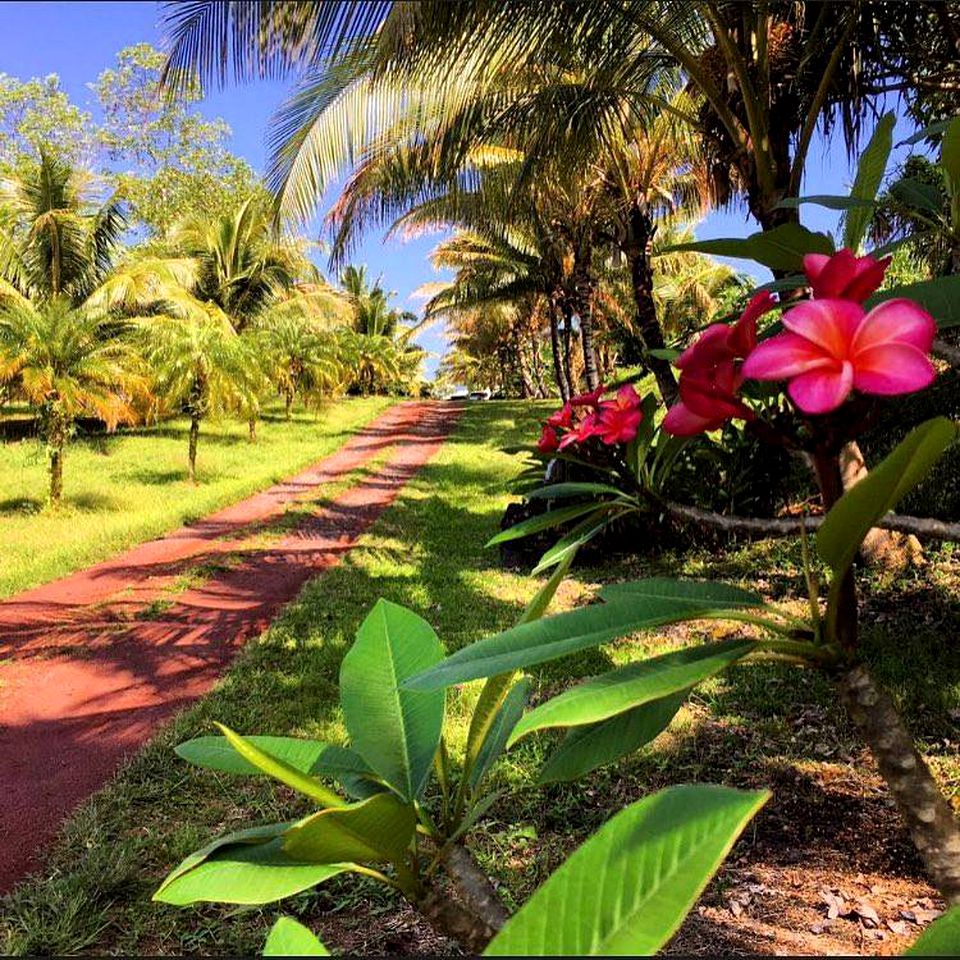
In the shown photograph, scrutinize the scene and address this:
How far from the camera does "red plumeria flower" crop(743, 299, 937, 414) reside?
25.7 inches

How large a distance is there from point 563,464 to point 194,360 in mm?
8718

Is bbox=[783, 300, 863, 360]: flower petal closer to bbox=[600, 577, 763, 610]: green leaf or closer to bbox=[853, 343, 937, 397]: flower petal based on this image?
bbox=[853, 343, 937, 397]: flower petal

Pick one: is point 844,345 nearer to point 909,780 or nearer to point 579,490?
point 909,780

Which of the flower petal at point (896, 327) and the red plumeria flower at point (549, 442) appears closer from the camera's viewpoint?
the flower petal at point (896, 327)

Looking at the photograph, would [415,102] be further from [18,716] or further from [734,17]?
[18,716]

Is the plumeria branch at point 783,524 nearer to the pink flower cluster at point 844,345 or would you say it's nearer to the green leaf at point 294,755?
the pink flower cluster at point 844,345

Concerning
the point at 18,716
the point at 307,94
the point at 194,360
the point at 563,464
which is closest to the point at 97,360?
the point at 194,360

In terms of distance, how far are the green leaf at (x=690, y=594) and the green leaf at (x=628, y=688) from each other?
0.24 ft

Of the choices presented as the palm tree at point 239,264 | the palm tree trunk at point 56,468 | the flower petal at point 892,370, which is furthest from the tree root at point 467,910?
the palm tree at point 239,264

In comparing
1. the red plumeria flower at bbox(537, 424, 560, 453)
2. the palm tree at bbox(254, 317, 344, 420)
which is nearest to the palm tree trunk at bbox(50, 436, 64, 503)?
the red plumeria flower at bbox(537, 424, 560, 453)

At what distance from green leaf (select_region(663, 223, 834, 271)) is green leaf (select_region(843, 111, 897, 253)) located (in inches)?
3.2

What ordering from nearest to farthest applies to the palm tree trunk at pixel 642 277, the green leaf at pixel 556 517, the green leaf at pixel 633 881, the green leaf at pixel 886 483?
the green leaf at pixel 633 881
the green leaf at pixel 886 483
the green leaf at pixel 556 517
the palm tree trunk at pixel 642 277

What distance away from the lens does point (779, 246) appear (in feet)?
3.51

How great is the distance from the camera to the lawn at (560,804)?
6.71 ft
